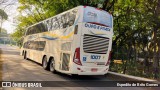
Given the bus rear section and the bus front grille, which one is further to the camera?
the bus front grille

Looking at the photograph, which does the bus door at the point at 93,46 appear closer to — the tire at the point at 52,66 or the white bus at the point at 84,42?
the white bus at the point at 84,42

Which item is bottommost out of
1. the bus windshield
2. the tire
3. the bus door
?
the tire

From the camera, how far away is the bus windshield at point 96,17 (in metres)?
10.6

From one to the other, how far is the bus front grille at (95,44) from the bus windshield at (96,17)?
0.85 metres

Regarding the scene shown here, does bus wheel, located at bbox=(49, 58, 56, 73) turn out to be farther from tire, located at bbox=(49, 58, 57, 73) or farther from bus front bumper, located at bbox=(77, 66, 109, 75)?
bus front bumper, located at bbox=(77, 66, 109, 75)

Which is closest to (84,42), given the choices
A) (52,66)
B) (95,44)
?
(95,44)

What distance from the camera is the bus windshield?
10.6m

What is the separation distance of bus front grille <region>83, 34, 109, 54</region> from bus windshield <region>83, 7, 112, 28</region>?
854 mm

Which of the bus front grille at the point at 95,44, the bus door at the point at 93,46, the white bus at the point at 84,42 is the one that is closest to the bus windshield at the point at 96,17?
the white bus at the point at 84,42

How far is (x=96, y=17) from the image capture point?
10.9 metres

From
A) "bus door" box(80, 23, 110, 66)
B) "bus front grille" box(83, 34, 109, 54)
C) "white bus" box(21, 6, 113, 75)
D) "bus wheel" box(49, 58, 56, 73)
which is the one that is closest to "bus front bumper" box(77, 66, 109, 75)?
"white bus" box(21, 6, 113, 75)

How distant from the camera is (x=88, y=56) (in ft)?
34.3

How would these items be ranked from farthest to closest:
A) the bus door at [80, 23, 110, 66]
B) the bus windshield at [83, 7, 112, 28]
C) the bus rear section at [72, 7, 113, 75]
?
the bus windshield at [83, 7, 112, 28] < the bus door at [80, 23, 110, 66] < the bus rear section at [72, 7, 113, 75]

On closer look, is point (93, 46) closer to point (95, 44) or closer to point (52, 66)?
point (95, 44)
